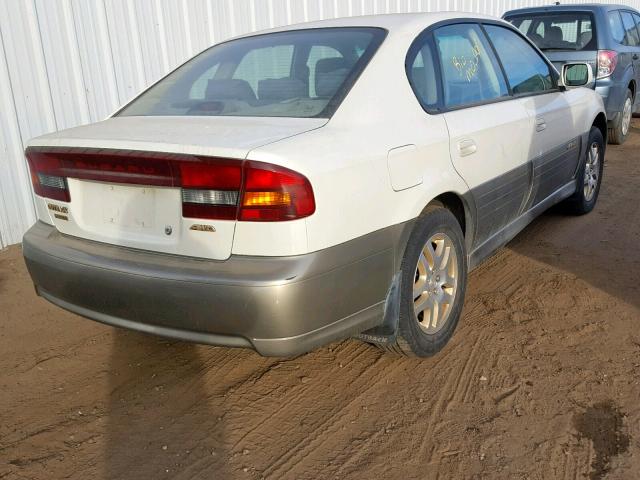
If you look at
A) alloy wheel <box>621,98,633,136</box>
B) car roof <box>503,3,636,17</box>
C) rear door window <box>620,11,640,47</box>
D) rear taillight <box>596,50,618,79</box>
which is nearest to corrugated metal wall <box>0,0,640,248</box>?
car roof <box>503,3,636,17</box>

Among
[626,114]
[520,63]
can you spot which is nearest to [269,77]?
[520,63]

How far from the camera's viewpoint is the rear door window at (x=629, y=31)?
8485mm

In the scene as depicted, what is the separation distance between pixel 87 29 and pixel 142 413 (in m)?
3.79

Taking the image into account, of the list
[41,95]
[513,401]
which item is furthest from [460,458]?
[41,95]

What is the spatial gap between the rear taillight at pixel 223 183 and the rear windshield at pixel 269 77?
19.6 inches

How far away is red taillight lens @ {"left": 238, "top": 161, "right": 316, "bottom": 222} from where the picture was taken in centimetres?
210

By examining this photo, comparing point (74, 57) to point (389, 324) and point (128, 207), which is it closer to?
point (128, 207)

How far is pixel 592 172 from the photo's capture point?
206 inches

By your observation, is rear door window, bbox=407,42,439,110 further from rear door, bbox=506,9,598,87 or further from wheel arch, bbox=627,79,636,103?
wheel arch, bbox=627,79,636,103

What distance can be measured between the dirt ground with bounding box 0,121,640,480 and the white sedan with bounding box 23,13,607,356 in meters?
0.32

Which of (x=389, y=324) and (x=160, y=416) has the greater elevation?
(x=389, y=324)

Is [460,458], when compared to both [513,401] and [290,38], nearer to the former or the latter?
[513,401]

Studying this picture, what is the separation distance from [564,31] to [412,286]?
6550 mm

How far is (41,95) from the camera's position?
16.3 ft
